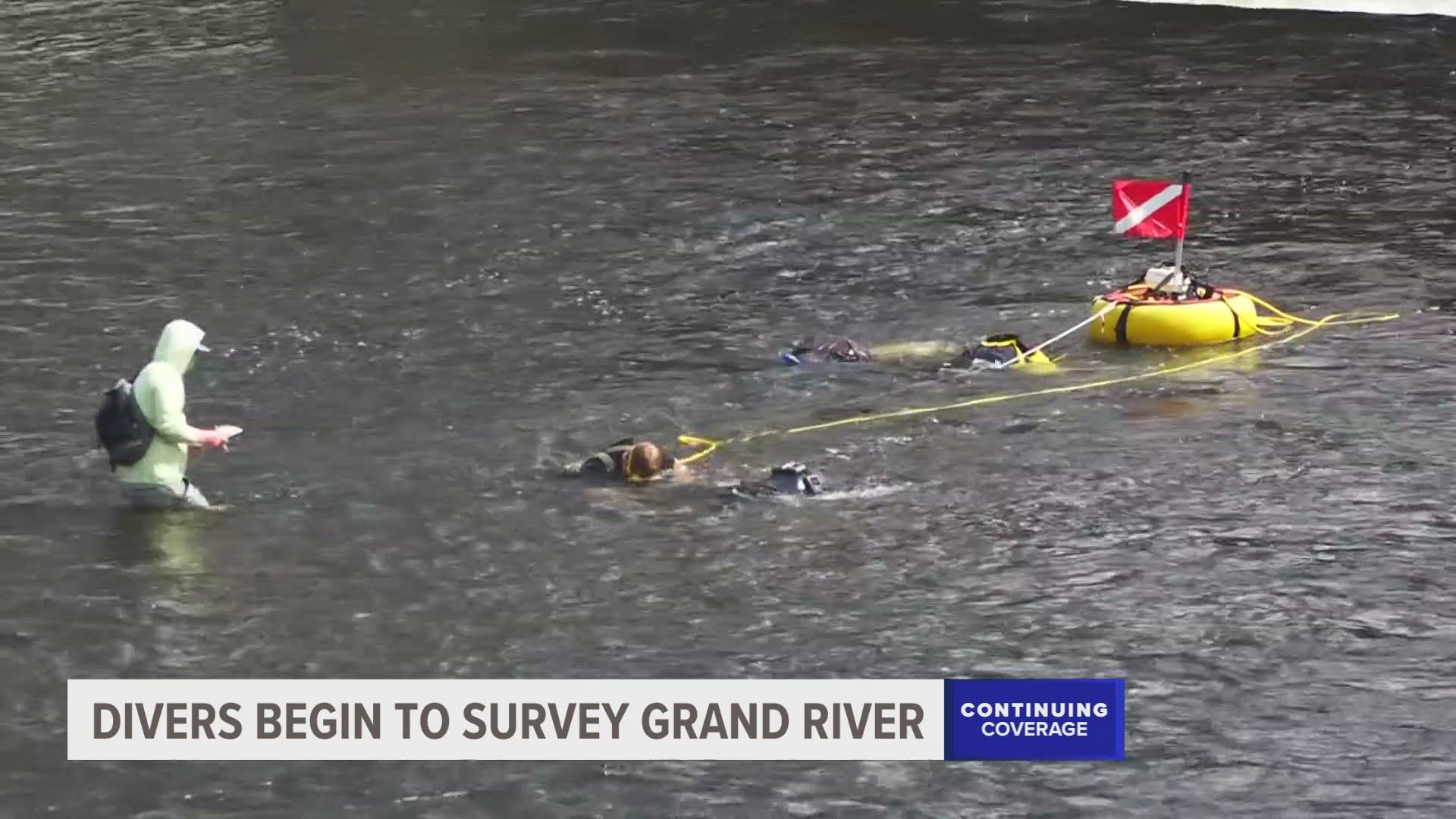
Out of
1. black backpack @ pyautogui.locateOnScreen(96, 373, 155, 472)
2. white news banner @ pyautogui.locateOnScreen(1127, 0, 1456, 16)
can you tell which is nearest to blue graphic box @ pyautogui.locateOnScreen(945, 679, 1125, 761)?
black backpack @ pyautogui.locateOnScreen(96, 373, 155, 472)

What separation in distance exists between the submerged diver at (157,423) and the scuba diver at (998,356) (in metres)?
9.44

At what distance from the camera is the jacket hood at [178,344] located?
2211 cm

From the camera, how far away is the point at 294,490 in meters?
24.0

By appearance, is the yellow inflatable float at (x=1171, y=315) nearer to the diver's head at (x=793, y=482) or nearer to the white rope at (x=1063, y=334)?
the white rope at (x=1063, y=334)

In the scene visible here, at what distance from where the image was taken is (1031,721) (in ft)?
59.0

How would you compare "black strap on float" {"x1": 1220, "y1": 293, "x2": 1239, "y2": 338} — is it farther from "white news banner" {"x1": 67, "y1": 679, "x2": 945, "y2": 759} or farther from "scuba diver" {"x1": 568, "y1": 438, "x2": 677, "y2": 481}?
"white news banner" {"x1": 67, "y1": 679, "x2": 945, "y2": 759}

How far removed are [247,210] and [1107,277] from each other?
13537mm

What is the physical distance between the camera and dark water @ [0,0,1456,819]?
61.8 ft

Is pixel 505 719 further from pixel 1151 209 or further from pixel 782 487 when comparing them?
pixel 1151 209

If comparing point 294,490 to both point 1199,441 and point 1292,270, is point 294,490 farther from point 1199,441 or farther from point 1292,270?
point 1292,270

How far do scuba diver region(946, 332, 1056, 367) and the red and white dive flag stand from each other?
1831 millimetres

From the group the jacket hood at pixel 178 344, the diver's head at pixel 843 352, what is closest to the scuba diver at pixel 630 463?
the jacket hood at pixel 178 344

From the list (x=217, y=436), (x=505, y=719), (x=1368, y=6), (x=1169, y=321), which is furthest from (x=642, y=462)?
(x=1368, y=6)

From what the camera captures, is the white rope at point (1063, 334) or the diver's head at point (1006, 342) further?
the diver's head at point (1006, 342)
